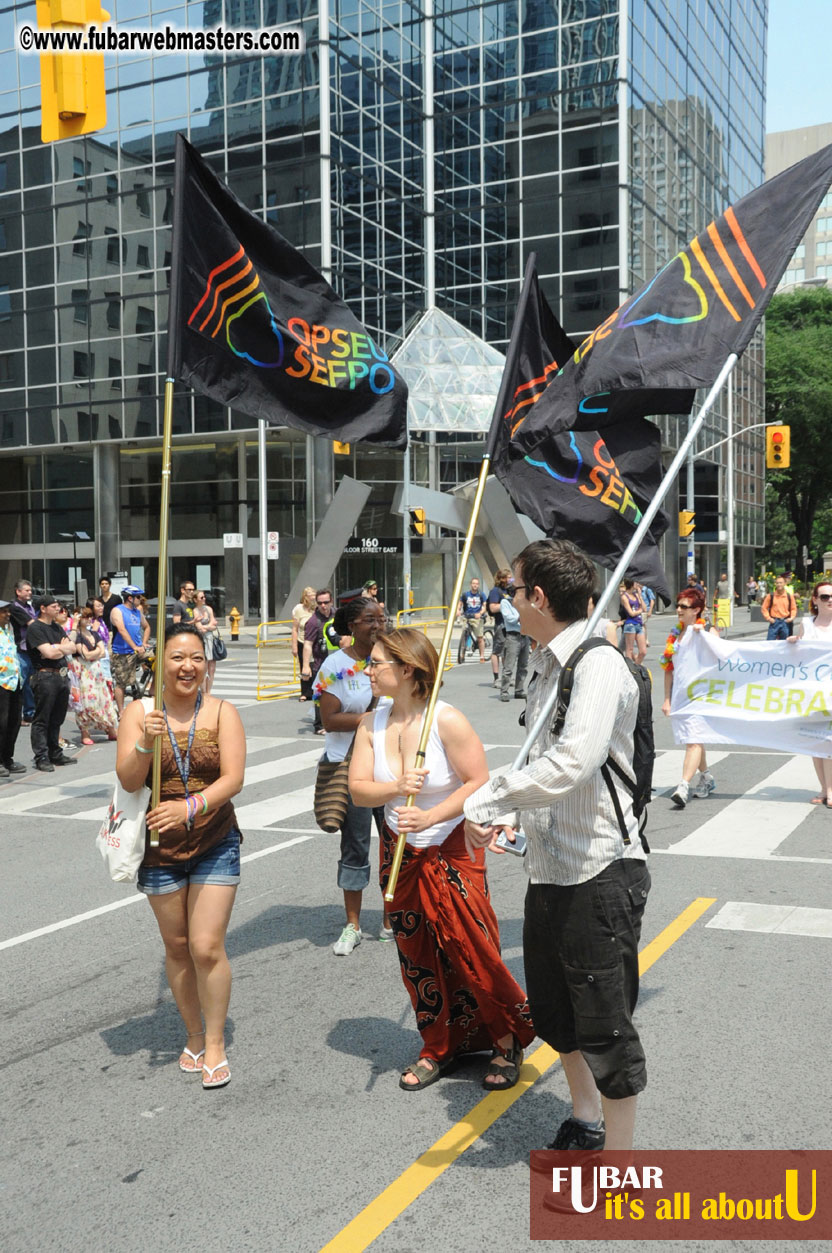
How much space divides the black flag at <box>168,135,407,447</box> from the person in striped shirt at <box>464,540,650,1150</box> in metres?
2.22

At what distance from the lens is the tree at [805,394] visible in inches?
2611

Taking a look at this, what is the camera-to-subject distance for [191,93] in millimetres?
40812

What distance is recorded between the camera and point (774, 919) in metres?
6.56

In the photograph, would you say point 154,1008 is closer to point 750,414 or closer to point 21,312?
point 21,312

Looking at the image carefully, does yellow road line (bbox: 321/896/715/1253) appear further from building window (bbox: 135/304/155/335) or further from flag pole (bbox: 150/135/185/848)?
building window (bbox: 135/304/155/335)

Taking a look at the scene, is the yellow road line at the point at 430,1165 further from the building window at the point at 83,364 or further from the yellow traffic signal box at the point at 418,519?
the building window at the point at 83,364

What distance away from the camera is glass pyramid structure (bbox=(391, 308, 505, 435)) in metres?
40.8

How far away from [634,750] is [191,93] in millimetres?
42529

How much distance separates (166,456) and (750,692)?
7240 mm

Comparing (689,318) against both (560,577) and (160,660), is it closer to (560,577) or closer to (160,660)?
(560,577)

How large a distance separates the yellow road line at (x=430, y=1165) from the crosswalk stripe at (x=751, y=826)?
12.0ft

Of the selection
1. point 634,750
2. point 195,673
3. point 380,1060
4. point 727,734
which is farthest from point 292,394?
point 727,734

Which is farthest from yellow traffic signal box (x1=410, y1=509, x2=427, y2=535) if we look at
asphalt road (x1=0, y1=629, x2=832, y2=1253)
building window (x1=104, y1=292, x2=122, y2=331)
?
asphalt road (x1=0, y1=629, x2=832, y2=1253)

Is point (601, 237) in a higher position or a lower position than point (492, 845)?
higher
